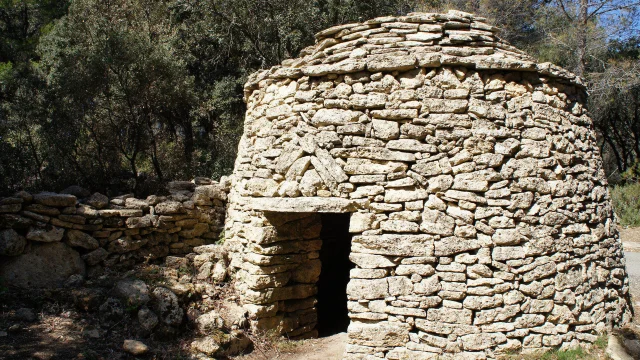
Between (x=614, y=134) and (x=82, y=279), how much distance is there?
1983cm

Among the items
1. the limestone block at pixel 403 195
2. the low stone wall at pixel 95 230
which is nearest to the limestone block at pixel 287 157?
the limestone block at pixel 403 195

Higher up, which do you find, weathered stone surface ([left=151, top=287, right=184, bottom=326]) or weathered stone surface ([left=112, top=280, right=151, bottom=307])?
weathered stone surface ([left=112, top=280, right=151, bottom=307])

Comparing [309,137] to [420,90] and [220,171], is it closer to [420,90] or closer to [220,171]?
[420,90]

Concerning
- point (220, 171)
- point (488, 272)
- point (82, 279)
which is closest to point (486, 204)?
point (488, 272)

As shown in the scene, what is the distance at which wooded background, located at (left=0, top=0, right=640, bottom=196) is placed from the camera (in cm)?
816

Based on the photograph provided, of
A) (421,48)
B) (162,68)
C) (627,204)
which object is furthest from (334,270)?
(627,204)

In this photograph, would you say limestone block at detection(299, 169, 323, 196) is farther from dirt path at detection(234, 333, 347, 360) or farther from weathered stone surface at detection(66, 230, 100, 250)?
weathered stone surface at detection(66, 230, 100, 250)

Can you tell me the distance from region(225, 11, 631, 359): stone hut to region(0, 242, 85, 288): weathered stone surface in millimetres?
2827

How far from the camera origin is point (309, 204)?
17.2 ft

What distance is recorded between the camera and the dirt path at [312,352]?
5.69 metres

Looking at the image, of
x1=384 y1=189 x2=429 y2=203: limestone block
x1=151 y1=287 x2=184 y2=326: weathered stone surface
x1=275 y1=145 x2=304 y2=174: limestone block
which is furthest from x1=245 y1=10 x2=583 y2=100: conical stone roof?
x1=151 y1=287 x2=184 y2=326: weathered stone surface

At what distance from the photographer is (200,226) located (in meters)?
7.48

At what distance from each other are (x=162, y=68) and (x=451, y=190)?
6904 millimetres

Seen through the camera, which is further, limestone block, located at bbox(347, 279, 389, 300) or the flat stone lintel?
the flat stone lintel
